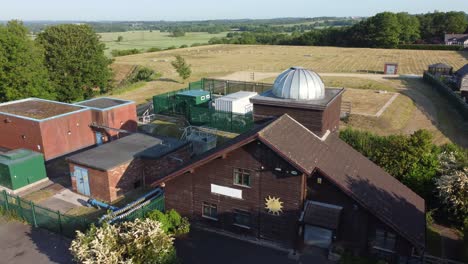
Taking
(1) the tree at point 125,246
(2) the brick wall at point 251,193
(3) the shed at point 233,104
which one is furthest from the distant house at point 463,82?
(1) the tree at point 125,246

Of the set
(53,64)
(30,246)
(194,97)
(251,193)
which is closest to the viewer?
(251,193)

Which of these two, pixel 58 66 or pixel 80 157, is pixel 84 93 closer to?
pixel 58 66

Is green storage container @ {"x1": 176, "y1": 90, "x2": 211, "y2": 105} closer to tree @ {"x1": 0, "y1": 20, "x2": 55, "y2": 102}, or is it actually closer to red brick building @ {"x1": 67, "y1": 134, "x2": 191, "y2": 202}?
red brick building @ {"x1": 67, "y1": 134, "x2": 191, "y2": 202}

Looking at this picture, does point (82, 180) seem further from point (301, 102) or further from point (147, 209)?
point (301, 102)

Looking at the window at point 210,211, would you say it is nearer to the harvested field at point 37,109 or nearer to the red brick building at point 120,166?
the red brick building at point 120,166

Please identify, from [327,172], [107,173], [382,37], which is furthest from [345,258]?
[382,37]

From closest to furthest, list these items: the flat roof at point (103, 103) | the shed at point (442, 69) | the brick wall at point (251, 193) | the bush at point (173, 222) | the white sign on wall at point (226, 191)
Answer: the brick wall at point (251, 193) < the white sign on wall at point (226, 191) < the bush at point (173, 222) < the flat roof at point (103, 103) < the shed at point (442, 69)

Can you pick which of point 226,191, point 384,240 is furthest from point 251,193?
point 384,240

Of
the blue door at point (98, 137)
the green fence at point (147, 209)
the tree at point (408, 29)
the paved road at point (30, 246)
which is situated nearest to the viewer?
the paved road at point (30, 246)
